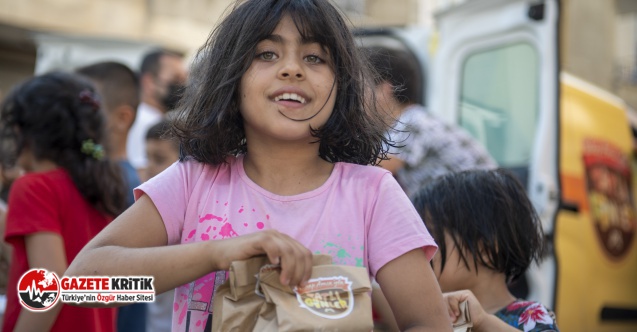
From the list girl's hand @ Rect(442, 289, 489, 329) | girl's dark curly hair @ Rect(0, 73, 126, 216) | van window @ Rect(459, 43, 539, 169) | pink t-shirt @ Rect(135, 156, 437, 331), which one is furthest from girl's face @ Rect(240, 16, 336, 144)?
van window @ Rect(459, 43, 539, 169)

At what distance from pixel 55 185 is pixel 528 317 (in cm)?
172

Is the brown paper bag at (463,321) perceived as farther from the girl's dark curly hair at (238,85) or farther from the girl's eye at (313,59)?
the girl's eye at (313,59)

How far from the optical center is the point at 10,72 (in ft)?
49.5

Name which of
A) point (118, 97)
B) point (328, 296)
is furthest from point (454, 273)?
point (118, 97)

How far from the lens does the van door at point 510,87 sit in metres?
4.55

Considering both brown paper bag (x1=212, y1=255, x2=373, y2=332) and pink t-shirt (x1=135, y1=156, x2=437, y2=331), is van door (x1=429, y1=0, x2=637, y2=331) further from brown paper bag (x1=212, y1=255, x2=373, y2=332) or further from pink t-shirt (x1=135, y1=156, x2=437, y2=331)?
brown paper bag (x1=212, y1=255, x2=373, y2=332)

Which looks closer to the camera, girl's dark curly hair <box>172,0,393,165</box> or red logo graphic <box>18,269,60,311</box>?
girl's dark curly hair <box>172,0,393,165</box>

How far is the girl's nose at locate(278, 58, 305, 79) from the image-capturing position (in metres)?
1.84

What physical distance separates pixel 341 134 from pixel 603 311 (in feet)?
13.1

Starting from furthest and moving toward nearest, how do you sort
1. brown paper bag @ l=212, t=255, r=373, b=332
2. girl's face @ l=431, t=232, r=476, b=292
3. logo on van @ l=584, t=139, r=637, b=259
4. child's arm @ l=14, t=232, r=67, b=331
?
logo on van @ l=584, t=139, r=637, b=259
child's arm @ l=14, t=232, r=67, b=331
girl's face @ l=431, t=232, r=476, b=292
brown paper bag @ l=212, t=255, r=373, b=332

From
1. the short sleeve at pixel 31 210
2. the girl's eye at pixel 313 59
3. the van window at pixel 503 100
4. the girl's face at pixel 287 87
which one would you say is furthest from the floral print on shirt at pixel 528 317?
the van window at pixel 503 100

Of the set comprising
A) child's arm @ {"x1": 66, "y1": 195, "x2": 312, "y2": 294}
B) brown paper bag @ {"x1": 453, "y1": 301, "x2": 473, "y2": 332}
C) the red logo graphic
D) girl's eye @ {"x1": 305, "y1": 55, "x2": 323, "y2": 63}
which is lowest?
brown paper bag @ {"x1": 453, "y1": 301, "x2": 473, "y2": 332}

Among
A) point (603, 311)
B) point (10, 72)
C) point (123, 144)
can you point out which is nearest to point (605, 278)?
point (603, 311)

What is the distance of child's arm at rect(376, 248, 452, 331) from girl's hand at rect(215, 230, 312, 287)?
25cm
